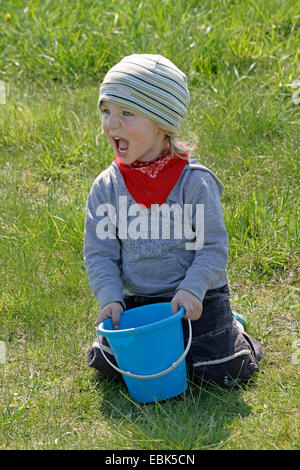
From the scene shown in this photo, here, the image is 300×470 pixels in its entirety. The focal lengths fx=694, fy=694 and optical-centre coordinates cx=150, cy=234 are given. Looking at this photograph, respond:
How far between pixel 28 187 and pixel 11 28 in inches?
66.7

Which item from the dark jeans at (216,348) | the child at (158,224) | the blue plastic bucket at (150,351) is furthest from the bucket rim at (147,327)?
the dark jeans at (216,348)

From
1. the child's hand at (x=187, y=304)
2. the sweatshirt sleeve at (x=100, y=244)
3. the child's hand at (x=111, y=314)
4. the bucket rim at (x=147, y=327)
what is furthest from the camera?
the sweatshirt sleeve at (x=100, y=244)

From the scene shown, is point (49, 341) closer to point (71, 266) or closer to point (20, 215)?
point (71, 266)

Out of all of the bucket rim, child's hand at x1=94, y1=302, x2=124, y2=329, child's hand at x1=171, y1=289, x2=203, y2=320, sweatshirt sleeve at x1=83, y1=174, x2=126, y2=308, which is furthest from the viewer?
sweatshirt sleeve at x1=83, y1=174, x2=126, y2=308

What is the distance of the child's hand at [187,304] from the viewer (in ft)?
8.05

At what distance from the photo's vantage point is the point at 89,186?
12.8 feet

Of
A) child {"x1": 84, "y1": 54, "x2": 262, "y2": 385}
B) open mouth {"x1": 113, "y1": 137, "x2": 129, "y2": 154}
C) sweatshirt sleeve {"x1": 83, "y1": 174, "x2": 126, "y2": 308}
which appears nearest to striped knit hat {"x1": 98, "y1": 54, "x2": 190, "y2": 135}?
child {"x1": 84, "y1": 54, "x2": 262, "y2": 385}

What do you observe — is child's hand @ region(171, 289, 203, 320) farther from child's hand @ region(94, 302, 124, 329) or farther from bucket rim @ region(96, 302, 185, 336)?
child's hand @ region(94, 302, 124, 329)

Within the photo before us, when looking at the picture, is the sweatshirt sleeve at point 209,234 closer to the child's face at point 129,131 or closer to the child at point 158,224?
the child at point 158,224

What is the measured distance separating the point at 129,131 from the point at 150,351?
80 cm

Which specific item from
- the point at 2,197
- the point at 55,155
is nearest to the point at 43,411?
the point at 2,197

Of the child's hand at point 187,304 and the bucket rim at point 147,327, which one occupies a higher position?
the child's hand at point 187,304

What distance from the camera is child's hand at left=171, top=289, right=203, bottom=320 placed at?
2.46 m

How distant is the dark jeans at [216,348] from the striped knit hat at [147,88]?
0.72 meters
